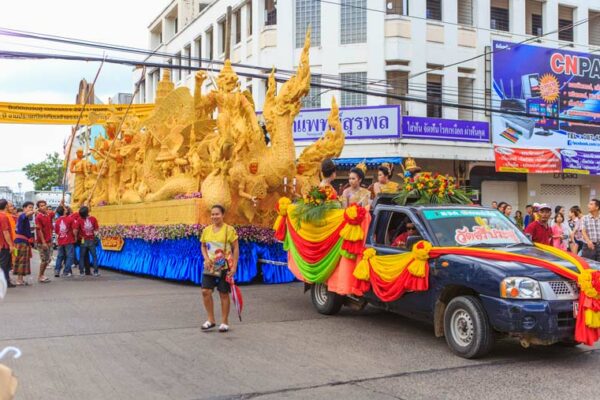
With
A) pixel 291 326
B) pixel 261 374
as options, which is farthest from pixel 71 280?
pixel 261 374

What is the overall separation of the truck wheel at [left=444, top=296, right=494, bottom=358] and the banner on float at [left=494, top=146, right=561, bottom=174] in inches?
724

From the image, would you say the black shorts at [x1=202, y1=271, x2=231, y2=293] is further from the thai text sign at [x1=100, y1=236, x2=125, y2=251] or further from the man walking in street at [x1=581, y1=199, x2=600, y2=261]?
the thai text sign at [x1=100, y1=236, x2=125, y2=251]

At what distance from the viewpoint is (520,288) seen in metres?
6.29

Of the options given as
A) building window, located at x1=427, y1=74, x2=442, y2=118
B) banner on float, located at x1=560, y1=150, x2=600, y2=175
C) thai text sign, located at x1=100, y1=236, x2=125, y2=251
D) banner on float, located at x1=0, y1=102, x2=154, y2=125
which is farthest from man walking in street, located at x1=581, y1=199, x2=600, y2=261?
banner on float, located at x1=0, y1=102, x2=154, y2=125

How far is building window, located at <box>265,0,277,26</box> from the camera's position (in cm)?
2613

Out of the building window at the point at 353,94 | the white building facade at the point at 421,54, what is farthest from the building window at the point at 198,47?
the building window at the point at 353,94

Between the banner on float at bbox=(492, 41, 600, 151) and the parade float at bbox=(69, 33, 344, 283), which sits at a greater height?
the banner on float at bbox=(492, 41, 600, 151)

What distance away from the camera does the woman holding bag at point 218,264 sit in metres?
8.23

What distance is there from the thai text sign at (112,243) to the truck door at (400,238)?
10.7 metres

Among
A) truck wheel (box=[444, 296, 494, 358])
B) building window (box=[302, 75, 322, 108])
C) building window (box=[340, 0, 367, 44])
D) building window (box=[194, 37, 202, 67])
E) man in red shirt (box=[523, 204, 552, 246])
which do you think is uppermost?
building window (box=[194, 37, 202, 67])

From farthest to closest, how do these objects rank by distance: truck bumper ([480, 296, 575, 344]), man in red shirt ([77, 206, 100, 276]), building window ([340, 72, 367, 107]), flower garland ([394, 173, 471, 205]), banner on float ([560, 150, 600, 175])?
banner on float ([560, 150, 600, 175]), building window ([340, 72, 367, 107]), man in red shirt ([77, 206, 100, 276]), flower garland ([394, 173, 471, 205]), truck bumper ([480, 296, 575, 344])

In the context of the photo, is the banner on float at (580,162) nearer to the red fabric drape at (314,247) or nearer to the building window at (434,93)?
the building window at (434,93)

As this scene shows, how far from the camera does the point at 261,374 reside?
6.14m

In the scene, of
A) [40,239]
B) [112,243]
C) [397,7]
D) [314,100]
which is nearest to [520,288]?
[40,239]
